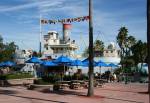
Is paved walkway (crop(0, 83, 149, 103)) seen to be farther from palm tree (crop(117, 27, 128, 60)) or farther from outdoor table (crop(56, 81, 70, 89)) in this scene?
palm tree (crop(117, 27, 128, 60))

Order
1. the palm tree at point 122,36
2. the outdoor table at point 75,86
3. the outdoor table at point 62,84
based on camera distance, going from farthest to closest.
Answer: the palm tree at point 122,36 < the outdoor table at point 75,86 < the outdoor table at point 62,84

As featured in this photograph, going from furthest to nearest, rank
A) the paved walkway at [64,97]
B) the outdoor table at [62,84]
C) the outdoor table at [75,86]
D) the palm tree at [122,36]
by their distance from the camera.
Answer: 1. the palm tree at [122,36]
2. the outdoor table at [75,86]
3. the outdoor table at [62,84]
4. the paved walkway at [64,97]

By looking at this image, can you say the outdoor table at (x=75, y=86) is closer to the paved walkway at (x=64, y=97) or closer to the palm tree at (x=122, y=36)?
the paved walkway at (x=64, y=97)

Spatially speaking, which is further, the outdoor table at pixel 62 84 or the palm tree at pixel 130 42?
the palm tree at pixel 130 42

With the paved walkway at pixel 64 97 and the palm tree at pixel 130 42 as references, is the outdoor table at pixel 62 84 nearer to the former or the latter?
the paved walkway at pixel 64 97

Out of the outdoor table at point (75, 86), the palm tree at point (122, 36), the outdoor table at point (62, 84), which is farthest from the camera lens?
the palm tree at point (122, 36)

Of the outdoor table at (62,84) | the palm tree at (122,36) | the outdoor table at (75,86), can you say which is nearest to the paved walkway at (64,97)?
the outdoor table at (62,84)

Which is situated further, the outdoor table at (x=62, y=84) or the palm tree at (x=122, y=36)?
the palm tree at (x=122, y=36)

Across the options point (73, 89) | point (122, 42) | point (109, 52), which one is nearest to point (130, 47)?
point (122, 42)

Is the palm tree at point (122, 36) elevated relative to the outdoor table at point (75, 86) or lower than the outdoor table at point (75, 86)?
elevated

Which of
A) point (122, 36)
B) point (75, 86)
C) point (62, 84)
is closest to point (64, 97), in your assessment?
point (62, 84)

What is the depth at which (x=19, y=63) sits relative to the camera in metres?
67.9

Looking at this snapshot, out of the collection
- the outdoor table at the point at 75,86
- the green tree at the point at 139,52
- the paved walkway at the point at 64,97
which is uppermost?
the green tree at the point at 139,52

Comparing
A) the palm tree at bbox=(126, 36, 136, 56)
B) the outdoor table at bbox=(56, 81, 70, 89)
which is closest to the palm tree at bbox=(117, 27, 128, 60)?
the palm tree at bbox=(126, 36, 136, 56)
